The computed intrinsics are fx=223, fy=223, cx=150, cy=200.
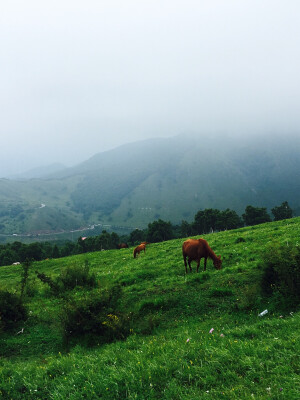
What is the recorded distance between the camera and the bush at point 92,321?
10234mm

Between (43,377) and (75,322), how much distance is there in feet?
11.1

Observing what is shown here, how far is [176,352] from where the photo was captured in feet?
23.3

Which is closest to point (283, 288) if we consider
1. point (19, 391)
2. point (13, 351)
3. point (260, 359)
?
point (260, 359)

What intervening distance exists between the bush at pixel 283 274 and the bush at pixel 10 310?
14199 millimetres

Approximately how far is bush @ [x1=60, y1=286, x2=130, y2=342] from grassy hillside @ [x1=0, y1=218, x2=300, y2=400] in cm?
21

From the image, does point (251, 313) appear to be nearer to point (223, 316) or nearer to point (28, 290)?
point (223, 316)

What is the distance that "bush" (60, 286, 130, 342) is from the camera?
10.2 metres

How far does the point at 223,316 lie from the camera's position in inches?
405

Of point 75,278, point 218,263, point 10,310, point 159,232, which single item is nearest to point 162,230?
point 159,232

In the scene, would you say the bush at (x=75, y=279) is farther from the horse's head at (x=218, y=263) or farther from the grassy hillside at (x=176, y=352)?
the horse's head at (x=218, y=263)

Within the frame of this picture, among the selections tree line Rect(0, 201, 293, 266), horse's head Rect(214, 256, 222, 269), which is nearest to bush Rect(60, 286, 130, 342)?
horse's head Rect(214, 256, 222, 269)

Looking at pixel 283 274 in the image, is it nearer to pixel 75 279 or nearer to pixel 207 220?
pixel 75 279

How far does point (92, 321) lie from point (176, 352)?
5.21m

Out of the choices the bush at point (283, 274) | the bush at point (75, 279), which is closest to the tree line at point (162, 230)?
the bush at point (75, 279)
